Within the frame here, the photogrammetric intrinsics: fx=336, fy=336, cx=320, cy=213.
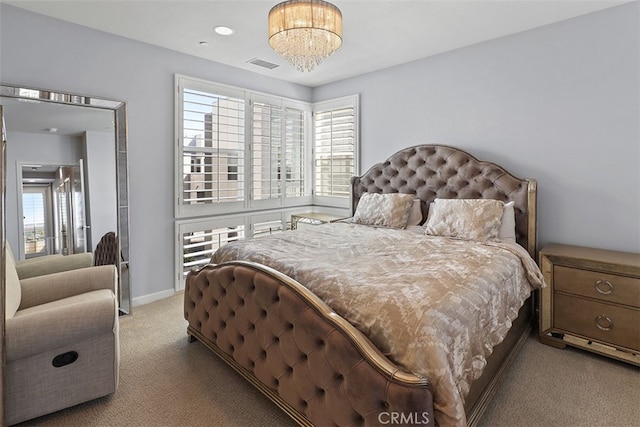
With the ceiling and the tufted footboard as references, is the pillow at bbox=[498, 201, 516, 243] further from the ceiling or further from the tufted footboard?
the tufted footboard

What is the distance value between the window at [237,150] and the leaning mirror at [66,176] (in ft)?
2.13

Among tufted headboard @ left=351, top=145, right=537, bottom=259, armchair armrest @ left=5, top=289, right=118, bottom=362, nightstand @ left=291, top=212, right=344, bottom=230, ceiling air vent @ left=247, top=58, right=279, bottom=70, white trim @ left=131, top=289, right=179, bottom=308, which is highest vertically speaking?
ceiling air vent @ left=247, top=58, right=279, bottom=70

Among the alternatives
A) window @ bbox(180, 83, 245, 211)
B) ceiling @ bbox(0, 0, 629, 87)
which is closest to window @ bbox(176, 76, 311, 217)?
window @ bbox(180, 83, 245, 211)

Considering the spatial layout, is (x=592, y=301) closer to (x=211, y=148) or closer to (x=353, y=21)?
(x=353, y=21)

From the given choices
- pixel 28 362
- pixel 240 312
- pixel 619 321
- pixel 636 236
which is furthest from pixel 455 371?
pixel 636 236

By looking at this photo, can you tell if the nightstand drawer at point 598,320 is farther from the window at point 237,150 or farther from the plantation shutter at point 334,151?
the window at point 237,150

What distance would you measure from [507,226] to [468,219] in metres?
0.34

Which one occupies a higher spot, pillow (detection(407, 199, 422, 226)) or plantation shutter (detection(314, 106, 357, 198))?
plantation shutter (detection(314, 106, 357, 198))

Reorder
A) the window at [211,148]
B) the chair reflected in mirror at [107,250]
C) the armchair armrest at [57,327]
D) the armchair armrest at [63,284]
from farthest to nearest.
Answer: the window at [211,148]
the chair reflected in mirror at [107,250]
the armchair armrest at [63,284]
the armchair armrest at [57,327]

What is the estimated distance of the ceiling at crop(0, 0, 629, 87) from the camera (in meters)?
2.64

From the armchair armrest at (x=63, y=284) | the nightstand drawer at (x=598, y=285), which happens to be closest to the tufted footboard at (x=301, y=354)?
the armchair armrest at (x=63, y=284)

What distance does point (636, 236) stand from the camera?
2658mm

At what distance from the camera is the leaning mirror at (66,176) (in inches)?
105

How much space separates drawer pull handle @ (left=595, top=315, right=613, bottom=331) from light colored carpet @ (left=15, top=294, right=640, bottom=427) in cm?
25
